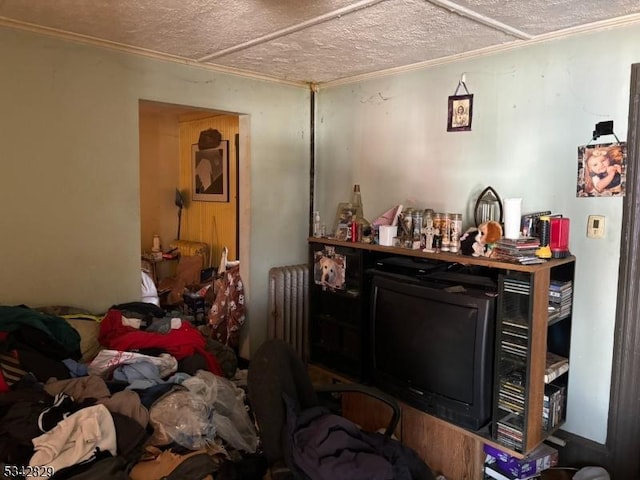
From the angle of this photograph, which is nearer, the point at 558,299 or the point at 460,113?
the point at 558,299

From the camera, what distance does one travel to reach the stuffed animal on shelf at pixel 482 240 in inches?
90.3

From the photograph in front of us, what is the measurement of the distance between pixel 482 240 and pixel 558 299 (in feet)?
A: 1.43

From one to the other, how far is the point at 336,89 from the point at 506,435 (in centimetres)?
246

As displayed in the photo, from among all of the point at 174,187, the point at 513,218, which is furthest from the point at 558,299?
the point at 174,187

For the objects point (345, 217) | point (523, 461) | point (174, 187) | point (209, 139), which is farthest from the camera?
point (174, 187)

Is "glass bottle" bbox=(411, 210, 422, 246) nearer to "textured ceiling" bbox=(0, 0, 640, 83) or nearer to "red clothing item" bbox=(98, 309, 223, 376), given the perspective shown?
"textured ceiling" bbox=(0, 0, 640, 83)

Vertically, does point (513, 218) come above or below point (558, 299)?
above

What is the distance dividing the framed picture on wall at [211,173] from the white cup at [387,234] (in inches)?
100

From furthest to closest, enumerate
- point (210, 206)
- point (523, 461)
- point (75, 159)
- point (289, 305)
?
point (210, 206) < point (289, 305) < point (75, 159) < point (523, 461)

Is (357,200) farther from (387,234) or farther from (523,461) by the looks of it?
(523,461)

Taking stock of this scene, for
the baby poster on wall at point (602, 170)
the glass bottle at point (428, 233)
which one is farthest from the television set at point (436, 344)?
the baby poster on wall at point (602, 170)

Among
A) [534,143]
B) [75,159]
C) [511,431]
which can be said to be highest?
[534,143]

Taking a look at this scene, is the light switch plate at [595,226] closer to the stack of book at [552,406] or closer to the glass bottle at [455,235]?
the glass bottle at [455,235]

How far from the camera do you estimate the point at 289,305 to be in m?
3.52
